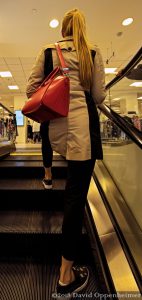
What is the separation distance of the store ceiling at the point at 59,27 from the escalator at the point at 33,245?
1.60 m

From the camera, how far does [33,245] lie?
148 cm

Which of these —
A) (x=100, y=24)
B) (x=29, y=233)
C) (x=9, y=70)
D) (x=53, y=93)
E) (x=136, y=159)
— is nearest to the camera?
(x=53, y=93)

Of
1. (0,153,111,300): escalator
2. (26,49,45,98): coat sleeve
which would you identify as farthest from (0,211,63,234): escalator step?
(26,49,45,98): coat sleeve

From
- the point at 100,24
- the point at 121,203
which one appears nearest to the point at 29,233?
the point at 121,203

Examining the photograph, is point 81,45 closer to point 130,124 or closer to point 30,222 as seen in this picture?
point 130,124

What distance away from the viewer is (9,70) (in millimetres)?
8250

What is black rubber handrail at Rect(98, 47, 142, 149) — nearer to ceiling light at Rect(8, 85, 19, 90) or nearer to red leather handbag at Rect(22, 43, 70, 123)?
red leather handbag at Rect(22, 43, 70, 123)

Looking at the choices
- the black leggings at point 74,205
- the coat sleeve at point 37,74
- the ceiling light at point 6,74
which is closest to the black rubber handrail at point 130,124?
the black leggings at point 74,205

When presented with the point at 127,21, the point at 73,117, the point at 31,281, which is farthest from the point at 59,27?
the point at 31,281

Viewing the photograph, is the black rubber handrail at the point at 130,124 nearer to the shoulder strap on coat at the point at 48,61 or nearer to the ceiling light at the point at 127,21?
the shoulder strap on coat at the point at 48,61

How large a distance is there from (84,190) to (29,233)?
0.61m

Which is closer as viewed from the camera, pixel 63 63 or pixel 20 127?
pixel 63 63

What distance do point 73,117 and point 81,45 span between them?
42cm

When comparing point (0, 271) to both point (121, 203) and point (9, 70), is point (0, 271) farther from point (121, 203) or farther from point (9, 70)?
point (9, 70)
